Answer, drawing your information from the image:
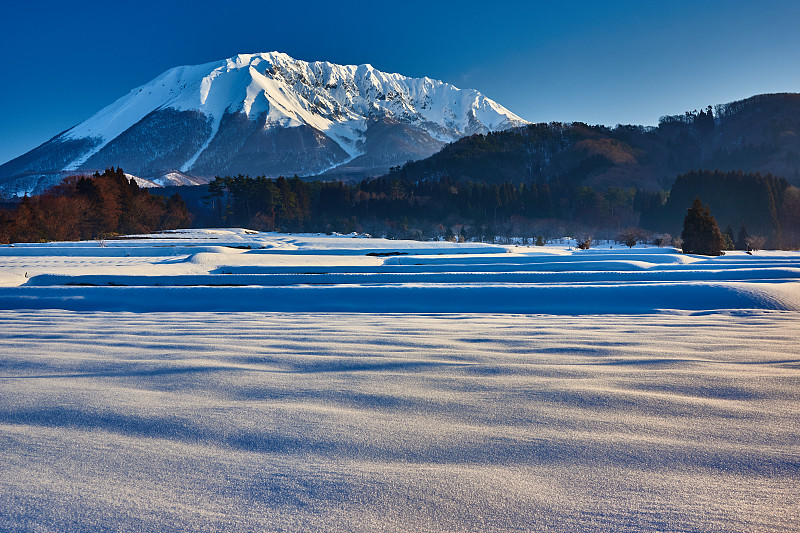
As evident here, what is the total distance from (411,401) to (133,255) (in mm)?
13878

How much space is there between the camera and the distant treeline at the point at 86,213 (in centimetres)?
1936

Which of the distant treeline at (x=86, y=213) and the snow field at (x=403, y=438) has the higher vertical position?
the distant treeline at (x=86, y=213)

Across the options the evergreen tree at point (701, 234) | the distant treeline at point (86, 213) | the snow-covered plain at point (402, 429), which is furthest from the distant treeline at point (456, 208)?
the snow-covered plain at point (402, 429)

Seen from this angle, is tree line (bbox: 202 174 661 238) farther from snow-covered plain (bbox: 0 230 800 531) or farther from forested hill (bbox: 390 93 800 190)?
snow-covered plain (bbox: 0 230 800 531)

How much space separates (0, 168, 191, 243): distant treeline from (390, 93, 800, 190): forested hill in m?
44.4

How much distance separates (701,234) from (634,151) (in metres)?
75.6

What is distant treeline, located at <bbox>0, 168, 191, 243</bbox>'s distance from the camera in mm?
19359

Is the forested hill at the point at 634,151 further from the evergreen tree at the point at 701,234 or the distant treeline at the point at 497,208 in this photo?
the evergreen tree at the point at 701,234

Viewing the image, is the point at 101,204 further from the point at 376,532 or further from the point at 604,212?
the point at 604,212

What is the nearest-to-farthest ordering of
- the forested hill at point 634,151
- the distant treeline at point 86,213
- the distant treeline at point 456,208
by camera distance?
the distant treeline at point 86,213 → the distant treeline at point 456,208 → the forested hill at point 634,151

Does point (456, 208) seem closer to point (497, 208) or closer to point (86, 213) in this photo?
point (497, 208)

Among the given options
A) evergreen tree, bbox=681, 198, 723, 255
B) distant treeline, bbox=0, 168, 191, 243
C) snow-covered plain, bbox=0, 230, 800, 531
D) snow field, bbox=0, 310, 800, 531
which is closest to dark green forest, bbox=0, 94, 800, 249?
distant treeline, bbox=0, 168, 191, 243

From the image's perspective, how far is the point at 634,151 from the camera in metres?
79.8

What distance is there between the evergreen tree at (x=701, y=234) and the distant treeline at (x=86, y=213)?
1009 inches
